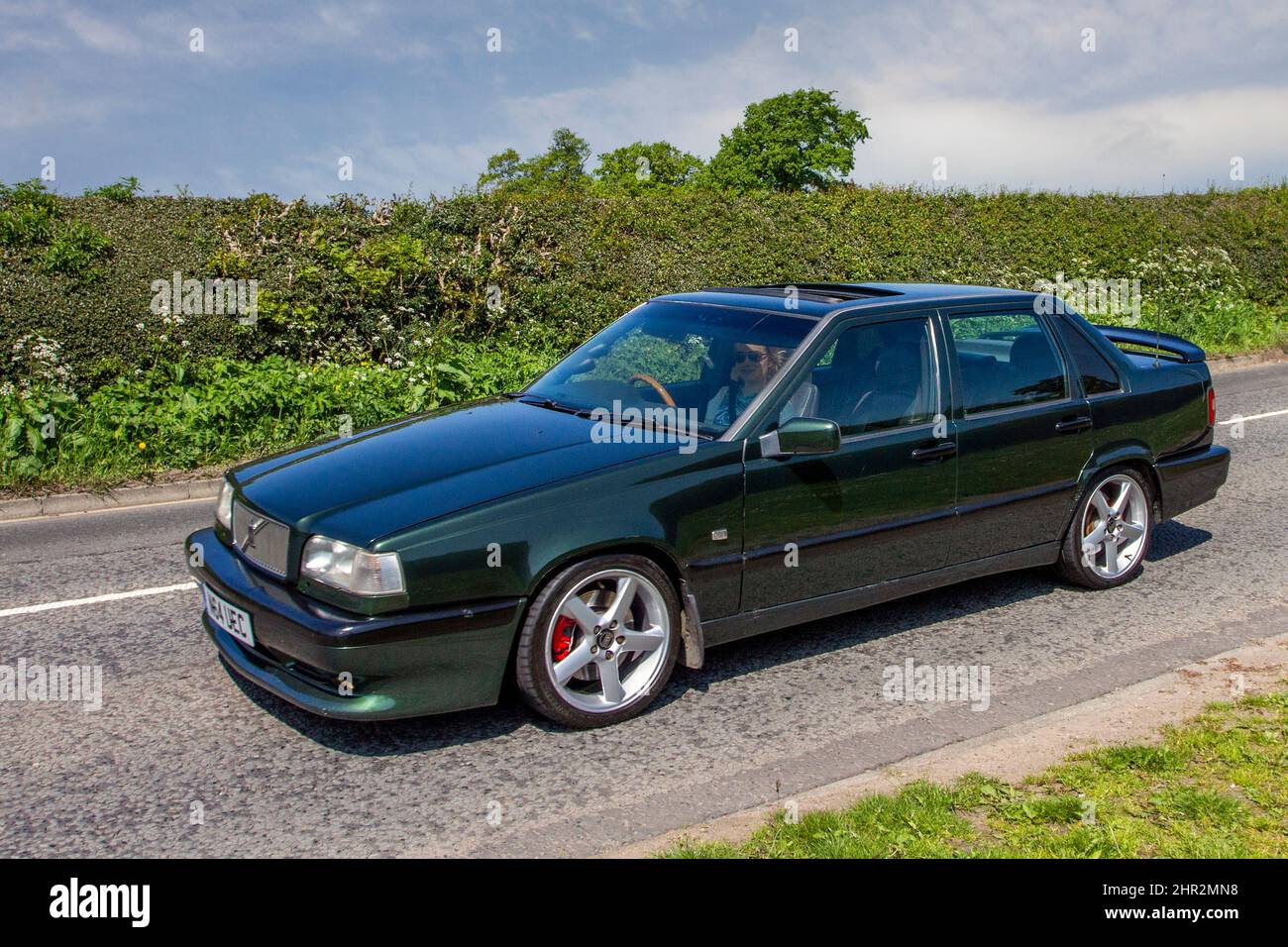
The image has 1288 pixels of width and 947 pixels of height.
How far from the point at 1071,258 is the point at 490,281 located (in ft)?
39.3

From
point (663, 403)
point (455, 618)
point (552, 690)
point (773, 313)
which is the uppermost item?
point (773, 313)

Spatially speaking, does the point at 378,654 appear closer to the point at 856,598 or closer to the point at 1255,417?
the point at 856,598

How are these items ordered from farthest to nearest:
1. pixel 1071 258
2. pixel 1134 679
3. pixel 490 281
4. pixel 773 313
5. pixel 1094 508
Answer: pixel 1071 258 → pixel 490 281 → pixel 1094 508 → pixel 773 313 → pixel 1134 679

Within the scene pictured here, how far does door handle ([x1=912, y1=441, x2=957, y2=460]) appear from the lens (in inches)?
218

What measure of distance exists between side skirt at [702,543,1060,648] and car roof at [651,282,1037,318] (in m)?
1.34

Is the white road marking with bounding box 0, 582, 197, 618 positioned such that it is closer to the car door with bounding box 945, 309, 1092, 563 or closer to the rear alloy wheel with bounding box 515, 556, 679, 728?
the rear alloy wheel with bounding box 515, 556, 679, 728

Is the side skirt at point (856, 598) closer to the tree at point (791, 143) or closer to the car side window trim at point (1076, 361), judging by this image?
the car side window trim at point (1076, 361)

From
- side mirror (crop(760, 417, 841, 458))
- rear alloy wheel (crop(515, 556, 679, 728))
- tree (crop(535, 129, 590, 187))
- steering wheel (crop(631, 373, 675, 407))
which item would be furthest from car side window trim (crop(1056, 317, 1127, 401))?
tree (crop(535, 129, 590, 187))

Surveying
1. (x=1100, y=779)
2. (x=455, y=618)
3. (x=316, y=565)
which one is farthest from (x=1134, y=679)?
(x=316, y=565)

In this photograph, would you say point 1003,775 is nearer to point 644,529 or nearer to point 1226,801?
point 1226,801

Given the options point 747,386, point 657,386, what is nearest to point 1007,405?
point 747,386

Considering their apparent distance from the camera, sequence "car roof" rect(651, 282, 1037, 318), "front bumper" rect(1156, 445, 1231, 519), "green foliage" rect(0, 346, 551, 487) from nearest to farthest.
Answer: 1. "car roof" rect(651, 282, 1037, 318)
2. "front bumper" rect(1156, 445, 1231, 519)
3. "green foliage" rect(0, 346, 551, 487)

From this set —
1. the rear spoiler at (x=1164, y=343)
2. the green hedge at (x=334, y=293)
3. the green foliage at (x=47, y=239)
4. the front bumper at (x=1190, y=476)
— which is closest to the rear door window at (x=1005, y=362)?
the front bumper at (x=1190, y=476)

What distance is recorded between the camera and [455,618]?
14.1ft
